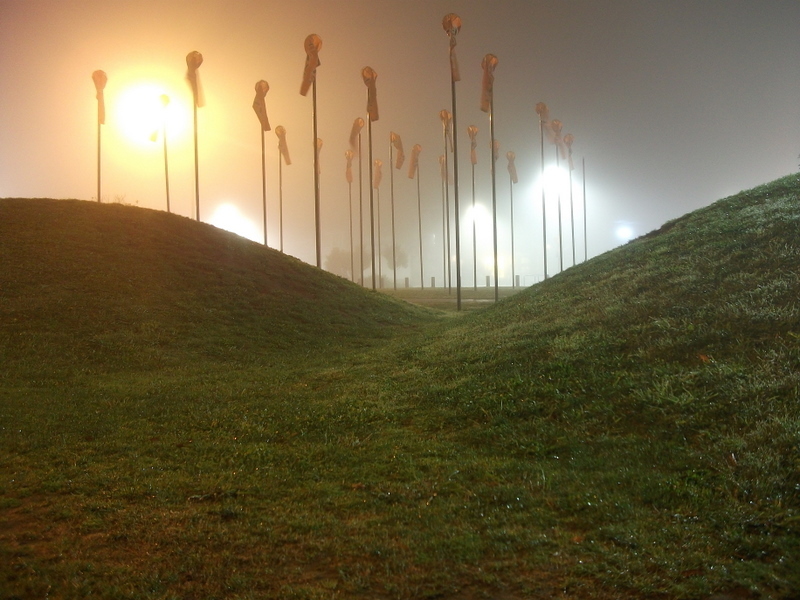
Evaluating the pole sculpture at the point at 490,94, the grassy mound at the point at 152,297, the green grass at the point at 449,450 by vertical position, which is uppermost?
the pole sculpture at the point at 490,94

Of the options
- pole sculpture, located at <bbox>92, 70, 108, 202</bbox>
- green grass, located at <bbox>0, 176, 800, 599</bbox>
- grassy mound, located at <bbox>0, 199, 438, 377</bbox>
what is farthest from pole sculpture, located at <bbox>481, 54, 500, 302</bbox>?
pole sculpture, located at <bbox>92, 70, 108, 202</bbox>

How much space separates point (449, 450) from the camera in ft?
24.5

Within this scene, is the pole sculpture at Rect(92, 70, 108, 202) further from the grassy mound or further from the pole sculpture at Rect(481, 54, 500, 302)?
the pole sculpture at Rect(481, 54, 500, 302)

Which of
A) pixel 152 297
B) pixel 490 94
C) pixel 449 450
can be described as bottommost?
pixel 449 450

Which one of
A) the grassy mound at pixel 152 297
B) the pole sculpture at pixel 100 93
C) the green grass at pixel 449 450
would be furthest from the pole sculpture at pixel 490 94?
the pole sculpture at pixel 100 93

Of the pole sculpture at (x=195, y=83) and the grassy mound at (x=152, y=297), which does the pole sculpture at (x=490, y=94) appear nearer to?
the grassy mound at (x=152, y=297)

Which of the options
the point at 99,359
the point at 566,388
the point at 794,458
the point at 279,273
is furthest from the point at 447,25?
the point at 794,458

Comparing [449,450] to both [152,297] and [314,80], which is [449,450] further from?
[314,80]

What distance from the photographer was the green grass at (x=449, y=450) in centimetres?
468

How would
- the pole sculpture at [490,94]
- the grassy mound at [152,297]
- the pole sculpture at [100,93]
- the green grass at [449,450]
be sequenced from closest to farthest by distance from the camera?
the green grass at [449,450], the grassy mound at [152,297], the pole sculpture at [490,94], the pole sculpture at [100,93]

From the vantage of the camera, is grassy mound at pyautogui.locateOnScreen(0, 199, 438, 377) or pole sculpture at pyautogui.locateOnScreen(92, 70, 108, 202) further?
pole sculpture at pyautogui.locateOnScreen(92, 70, 108, 202)

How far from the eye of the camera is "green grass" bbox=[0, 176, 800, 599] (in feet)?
15.3

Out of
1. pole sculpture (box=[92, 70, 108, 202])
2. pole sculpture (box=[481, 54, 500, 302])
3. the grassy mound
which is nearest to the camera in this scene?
the grassy mound

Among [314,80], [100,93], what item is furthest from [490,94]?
[100,93]
